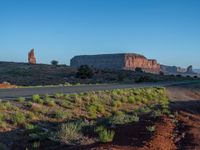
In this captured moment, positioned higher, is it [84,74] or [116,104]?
[84,74]

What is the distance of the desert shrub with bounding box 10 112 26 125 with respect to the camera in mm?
15651

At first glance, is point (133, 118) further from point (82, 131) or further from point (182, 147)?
point (182, 147)

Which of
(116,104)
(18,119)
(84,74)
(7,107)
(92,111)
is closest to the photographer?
(18,119)

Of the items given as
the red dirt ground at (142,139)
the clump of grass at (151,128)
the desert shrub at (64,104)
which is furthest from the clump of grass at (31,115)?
the clump of grass at (151,128)

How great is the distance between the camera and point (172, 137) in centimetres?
1256

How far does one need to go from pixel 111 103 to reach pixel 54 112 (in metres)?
7.05

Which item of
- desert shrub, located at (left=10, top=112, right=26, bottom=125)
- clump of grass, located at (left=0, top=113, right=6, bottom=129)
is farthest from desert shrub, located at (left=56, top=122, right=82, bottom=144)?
desert shrub, located at (left=10, top=112, right=26, bottom=125)

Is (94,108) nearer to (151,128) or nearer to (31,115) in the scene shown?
(31,115)

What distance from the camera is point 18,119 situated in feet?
51.8

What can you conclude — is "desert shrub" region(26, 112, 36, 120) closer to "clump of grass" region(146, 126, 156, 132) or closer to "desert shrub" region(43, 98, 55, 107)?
"desert shrub" region(43, 98, 55, 107)

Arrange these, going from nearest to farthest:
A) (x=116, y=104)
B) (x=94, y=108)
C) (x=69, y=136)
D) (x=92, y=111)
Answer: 1. (x=69, y=136)
2. (x=92, y=111)
3. (x=94, y=108)
4. (x=116, y=104)

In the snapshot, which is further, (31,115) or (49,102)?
(49,102)

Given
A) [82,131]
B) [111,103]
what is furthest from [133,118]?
[111,103]

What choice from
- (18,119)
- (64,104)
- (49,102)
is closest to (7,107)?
(18,119)
